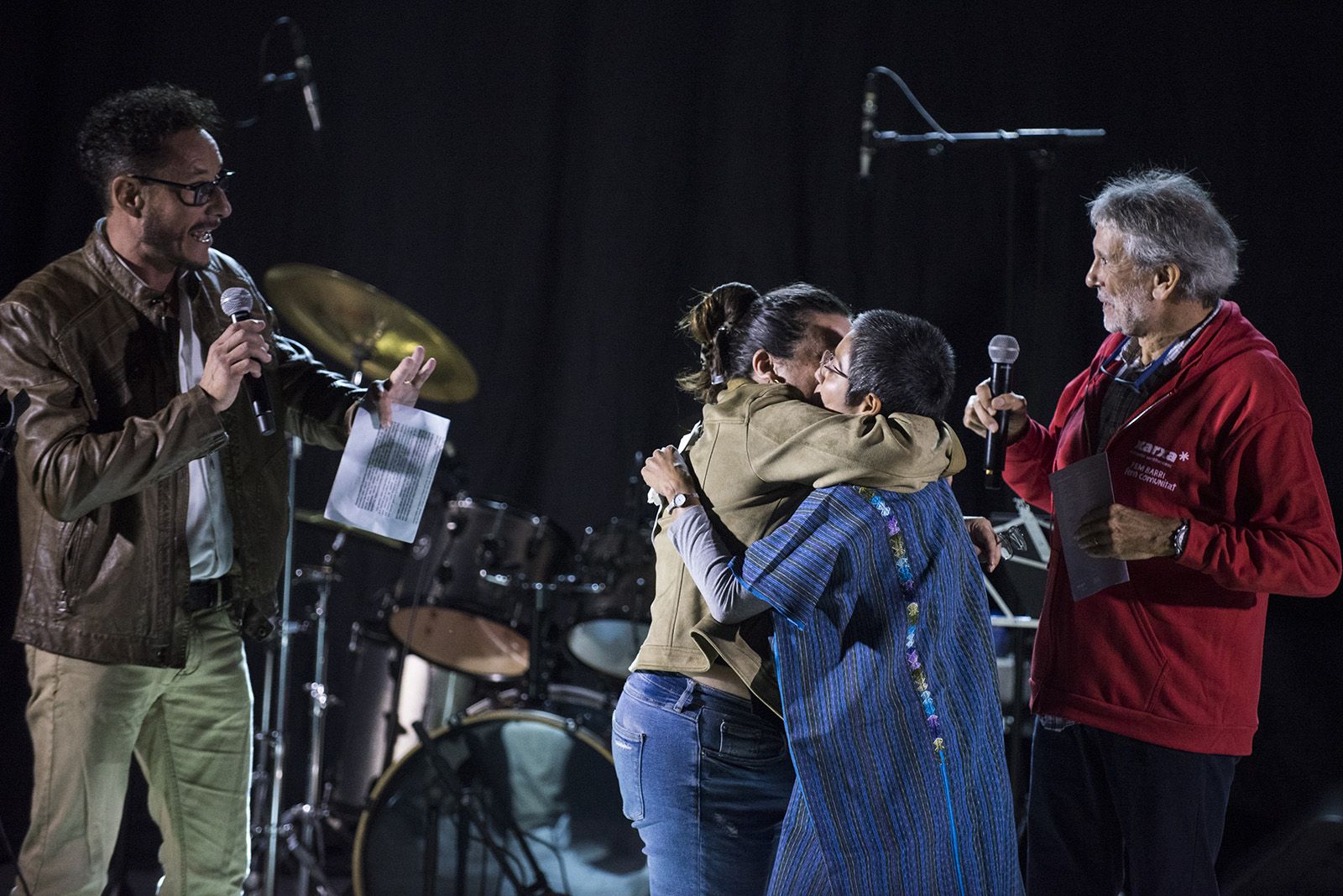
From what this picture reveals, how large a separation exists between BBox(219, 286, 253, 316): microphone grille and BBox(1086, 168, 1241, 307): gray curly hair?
5.53 feet

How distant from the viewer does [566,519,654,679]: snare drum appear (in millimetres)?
3627

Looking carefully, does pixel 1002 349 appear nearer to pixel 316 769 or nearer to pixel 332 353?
pixel 332 353

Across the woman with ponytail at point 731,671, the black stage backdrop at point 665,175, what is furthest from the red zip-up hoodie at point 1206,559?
the black stage backdrop at point 665,175

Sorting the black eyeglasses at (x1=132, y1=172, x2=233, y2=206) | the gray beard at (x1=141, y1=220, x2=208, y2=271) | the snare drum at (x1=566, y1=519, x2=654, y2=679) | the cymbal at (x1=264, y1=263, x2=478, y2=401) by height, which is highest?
the black eyeglasses at (x1=132, y1=172, x2=233, y2=206)

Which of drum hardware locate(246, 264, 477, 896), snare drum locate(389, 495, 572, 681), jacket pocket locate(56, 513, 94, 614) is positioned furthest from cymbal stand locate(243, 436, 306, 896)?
jacket pocket locate(56, 513, 94, 614)

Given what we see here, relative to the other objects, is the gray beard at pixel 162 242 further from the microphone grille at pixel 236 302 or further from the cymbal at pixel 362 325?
the cymbal at pixel 362 325

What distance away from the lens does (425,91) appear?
448 centimetres

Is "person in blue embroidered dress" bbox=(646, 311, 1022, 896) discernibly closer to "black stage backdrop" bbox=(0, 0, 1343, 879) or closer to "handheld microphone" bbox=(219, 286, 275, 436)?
"handheld microphone" bbox=(219, 286, 275, 436)

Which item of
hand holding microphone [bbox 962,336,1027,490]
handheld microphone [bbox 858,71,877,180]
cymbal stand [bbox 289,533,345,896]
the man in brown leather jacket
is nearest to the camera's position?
the man in brown leather jacket

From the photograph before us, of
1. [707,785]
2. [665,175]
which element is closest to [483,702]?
[665,175]

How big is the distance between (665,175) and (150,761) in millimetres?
2661

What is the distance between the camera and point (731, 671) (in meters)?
1.88

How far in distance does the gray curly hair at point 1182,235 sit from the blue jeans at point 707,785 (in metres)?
1.19

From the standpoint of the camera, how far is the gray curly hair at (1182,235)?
229cm
